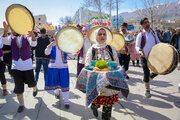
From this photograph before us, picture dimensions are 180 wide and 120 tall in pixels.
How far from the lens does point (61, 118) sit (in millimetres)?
2910

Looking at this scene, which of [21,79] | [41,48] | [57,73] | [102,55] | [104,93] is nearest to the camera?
[104,93]

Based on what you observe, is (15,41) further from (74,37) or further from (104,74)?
(104,74)

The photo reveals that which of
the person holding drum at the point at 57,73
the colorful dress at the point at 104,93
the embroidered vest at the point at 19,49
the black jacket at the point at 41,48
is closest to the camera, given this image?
the colorful dress at the point at 104,93

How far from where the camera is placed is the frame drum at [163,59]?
2.84 metres

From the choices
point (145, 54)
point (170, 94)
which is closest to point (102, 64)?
point (145, 54)

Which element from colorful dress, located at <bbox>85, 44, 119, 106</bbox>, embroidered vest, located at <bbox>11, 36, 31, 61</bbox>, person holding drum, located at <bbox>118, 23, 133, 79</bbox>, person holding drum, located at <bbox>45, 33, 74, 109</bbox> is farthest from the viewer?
person holding drum, located at <bbox>118, 23, 133, 79</bbox>

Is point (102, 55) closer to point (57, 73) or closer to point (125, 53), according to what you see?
point (57, 73)

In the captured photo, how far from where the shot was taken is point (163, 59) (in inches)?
121

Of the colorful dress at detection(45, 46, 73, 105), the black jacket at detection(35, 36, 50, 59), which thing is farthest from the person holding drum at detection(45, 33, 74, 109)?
the black jacket at detection(35, 36, 50, 59)

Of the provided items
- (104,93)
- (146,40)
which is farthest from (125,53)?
(104,93)

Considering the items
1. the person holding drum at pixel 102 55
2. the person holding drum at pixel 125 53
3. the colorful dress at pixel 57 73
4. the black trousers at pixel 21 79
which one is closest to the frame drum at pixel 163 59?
the person holding drum at pixel 102 55

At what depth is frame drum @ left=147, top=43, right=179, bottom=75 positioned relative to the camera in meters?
2.84

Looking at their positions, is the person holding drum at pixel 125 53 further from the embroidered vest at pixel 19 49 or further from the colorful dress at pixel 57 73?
the embroidered vest at pixel 19 49

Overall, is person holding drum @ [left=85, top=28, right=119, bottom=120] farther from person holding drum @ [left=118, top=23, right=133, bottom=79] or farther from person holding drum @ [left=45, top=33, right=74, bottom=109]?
person holding drum @ [left=118, top=23, right=133, bottom=79]
